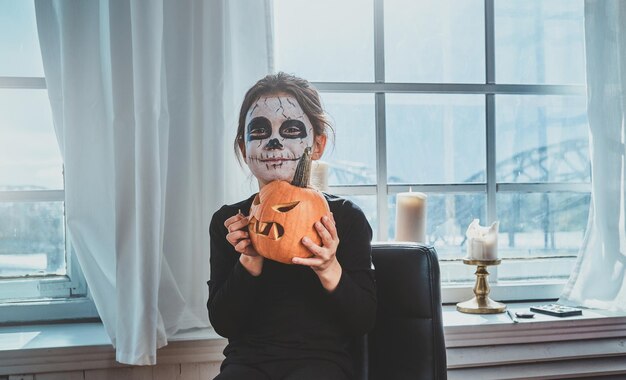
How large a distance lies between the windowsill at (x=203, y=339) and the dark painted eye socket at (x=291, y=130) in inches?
Result: 28.3

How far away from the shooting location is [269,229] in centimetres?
116

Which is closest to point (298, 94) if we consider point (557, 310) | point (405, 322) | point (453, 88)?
point (405, 322)

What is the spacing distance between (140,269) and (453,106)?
1217 mm

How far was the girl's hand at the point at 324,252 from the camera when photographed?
1.17 m

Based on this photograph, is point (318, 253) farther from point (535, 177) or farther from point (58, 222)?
point (535, 177)

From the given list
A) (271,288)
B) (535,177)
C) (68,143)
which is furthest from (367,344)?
(535,177)

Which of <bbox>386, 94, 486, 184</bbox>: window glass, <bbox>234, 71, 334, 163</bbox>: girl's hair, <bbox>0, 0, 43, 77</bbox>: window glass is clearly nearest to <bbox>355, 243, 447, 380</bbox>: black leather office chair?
<bbox>234, 71, 334, 163</bbox>: girl's hair

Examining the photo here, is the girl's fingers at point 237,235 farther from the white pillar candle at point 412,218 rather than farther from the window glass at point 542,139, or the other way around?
the window glass at point 542,139

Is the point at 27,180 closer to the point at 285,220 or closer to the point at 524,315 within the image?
the point at 285,220

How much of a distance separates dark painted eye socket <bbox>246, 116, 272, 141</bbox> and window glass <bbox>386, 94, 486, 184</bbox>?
2.87ft

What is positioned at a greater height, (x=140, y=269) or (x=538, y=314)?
(x=140, y=269)

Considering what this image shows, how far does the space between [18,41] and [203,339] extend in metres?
1.09

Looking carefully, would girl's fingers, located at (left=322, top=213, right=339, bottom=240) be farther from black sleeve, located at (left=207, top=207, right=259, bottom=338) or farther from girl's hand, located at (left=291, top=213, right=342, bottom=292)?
black sleeve, located at (left=207, top=207, right=259, bottom=338)

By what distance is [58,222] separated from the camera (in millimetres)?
1977
